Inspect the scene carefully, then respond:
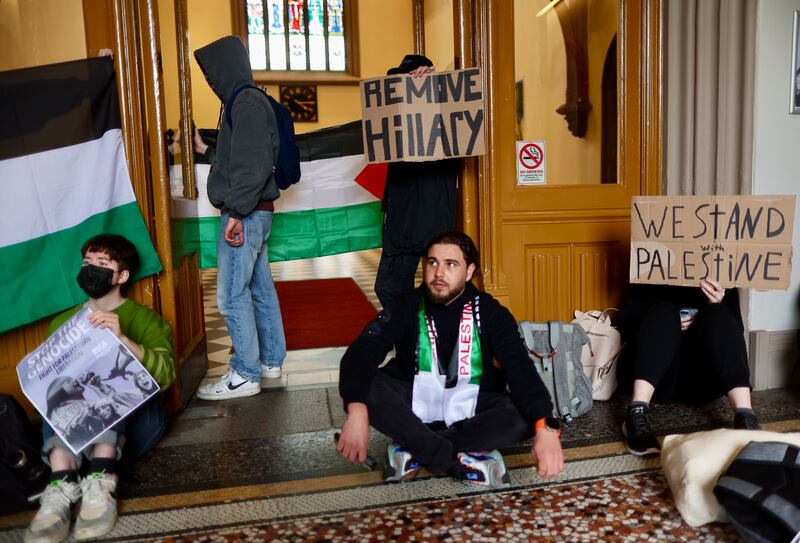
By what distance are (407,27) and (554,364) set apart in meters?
10.2

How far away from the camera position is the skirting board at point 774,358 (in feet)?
9.77

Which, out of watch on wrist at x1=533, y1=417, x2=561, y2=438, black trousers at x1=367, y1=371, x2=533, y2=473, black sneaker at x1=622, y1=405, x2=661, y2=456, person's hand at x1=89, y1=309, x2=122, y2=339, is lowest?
black sneaker at x1=622, y1=405, x2=661, y2=456

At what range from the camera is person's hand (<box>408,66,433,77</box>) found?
2.69 meters

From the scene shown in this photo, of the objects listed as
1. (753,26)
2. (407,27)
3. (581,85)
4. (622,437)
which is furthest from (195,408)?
(407,27)

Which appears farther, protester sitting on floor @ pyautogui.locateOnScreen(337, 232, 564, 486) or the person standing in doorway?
the person standing in doorway

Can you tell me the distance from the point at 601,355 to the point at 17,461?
7.17 feet

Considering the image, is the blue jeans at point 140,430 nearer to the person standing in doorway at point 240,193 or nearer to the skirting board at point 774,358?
the person standing in doorway at point 240,193

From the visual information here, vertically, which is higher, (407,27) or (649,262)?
(407,27)

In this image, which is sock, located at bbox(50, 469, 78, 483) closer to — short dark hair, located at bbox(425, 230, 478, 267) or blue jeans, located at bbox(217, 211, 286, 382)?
blue jeans, located at bbox(217, 211, 286, 382)

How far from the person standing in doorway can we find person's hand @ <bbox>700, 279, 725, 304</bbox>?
1.88m

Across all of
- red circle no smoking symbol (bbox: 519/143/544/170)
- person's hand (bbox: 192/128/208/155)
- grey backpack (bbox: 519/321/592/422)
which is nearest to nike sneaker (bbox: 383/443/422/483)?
grey backpack (bbox: 519/321/592/422)

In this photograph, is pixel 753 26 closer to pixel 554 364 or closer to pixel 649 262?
pixel 649 262

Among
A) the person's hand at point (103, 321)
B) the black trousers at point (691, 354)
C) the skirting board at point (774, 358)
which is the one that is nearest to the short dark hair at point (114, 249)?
the person's hand at point (103, 321)

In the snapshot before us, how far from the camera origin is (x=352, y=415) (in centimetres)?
191
